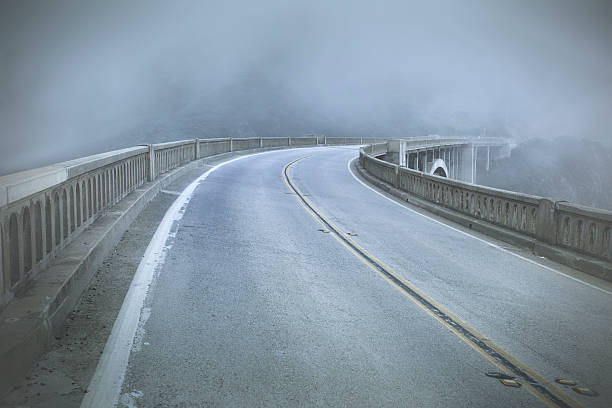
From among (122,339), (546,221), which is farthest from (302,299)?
(546,221)

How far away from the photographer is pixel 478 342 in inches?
225

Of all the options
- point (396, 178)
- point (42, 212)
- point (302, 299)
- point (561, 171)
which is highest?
point (42, 212)

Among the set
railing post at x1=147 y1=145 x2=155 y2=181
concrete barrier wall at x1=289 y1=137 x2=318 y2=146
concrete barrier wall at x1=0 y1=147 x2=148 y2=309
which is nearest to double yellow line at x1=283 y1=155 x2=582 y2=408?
concrete barrier wall at x1=0 y1=147 x2=148 y2=309

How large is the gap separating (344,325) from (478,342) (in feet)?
4.61

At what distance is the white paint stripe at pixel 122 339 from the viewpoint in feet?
13.8

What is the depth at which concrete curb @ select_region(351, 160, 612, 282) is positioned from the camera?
9109 mm

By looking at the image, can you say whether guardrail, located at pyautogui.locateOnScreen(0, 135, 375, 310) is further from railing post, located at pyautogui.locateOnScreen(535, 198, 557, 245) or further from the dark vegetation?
the dark vegetation

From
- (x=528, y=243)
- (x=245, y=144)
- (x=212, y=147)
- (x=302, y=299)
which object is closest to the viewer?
(x=302, y=299)

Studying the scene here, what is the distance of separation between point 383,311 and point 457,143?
247 ft

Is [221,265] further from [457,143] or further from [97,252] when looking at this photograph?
[457,143]

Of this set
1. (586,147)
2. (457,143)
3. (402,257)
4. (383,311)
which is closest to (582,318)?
(383,311)

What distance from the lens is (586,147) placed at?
18938 cm

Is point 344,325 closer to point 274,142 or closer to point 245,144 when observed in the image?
point 245,144

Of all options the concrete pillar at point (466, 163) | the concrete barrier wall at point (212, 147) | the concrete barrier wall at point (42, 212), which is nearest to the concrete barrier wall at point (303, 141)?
the concrete barrier wall at point (212, 147)
